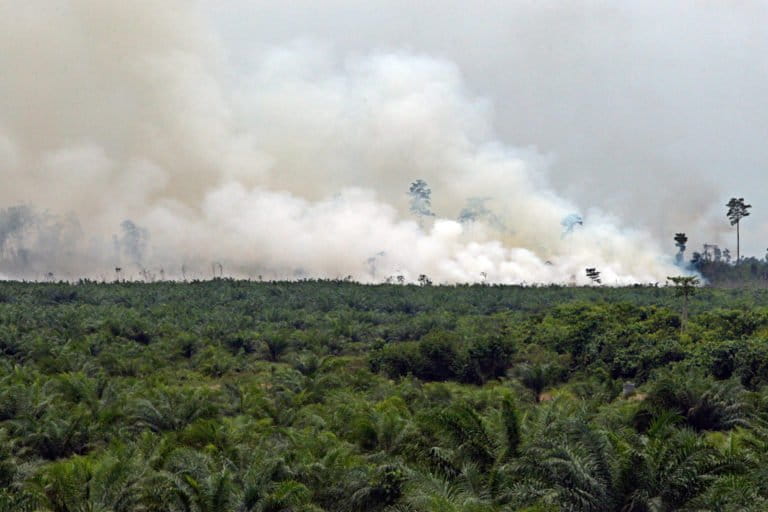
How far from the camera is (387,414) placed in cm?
2719

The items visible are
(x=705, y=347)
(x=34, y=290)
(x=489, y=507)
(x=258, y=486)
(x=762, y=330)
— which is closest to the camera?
(x=489, y=507)

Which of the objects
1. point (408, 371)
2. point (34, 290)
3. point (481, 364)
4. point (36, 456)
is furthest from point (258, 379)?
point (34, 290)

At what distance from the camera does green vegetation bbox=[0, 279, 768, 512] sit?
1767 cm

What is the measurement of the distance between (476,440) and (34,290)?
93.9 meters

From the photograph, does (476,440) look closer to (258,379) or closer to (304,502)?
(304,502)

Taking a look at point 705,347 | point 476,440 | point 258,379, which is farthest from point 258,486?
point 705,347

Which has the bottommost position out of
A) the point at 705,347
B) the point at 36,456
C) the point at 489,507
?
the point at 36,456

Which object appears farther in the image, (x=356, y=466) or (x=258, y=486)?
(x=356, y=466)

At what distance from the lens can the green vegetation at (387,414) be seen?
17.7 metres

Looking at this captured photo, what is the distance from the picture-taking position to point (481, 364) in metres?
57.1

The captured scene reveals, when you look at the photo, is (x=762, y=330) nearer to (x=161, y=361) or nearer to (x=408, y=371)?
(x=408, y=371)

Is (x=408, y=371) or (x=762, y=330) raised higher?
(x=762, y=330)

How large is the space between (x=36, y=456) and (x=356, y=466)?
1405 cm

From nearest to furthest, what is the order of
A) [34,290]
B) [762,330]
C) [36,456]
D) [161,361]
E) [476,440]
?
[476,440] < [36,456] < [762,330] < [161,361] < [34,290]
